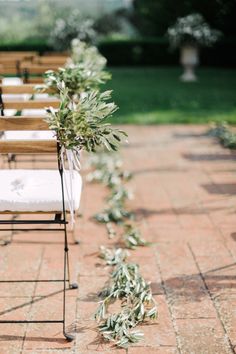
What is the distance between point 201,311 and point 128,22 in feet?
65.1

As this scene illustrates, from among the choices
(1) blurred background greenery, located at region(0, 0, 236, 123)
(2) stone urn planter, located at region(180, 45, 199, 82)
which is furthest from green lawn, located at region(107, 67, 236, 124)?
(2) stone urn planter, located at region(180, 45, 199, 82)

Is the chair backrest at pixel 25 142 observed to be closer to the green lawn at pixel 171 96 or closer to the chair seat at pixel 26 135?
the chair seat at pixel 26 135

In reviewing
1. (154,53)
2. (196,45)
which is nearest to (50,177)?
(196,45)

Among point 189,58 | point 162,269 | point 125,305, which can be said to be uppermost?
point 125,305

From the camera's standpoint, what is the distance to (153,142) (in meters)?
7.83

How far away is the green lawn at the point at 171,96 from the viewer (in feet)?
31.4

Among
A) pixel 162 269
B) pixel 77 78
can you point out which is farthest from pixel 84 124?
pixel 77 78

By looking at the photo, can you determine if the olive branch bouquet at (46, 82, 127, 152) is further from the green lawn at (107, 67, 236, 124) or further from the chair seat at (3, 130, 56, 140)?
the green lawn at (107, 67, 236, 124)

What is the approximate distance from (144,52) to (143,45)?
217 mm

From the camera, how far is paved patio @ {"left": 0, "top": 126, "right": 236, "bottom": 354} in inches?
117

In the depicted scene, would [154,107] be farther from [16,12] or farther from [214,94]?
[16,12]

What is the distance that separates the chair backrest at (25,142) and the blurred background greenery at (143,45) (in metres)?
6.21

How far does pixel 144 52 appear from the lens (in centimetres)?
1862

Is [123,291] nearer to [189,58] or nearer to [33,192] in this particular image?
[33,192]
